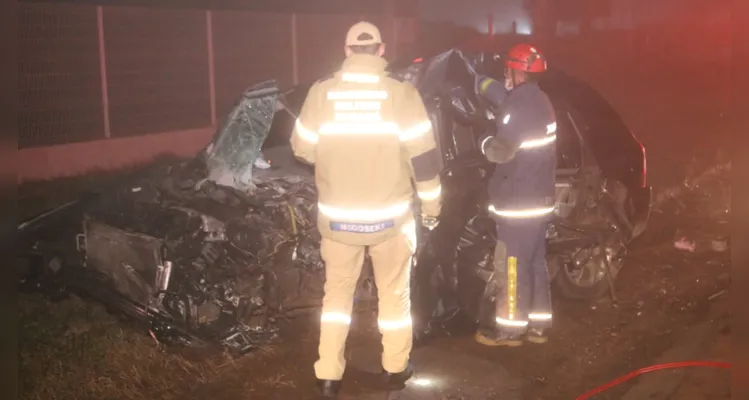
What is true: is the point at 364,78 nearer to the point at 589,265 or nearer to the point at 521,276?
Answer: the point at 521,276

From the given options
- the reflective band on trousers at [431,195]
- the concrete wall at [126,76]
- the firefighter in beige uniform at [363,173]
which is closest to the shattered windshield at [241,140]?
the firefighter in beige uniform at [363,173]

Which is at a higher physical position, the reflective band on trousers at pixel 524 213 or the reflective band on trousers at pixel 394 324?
the reflective band on trousers at pixel 524 213

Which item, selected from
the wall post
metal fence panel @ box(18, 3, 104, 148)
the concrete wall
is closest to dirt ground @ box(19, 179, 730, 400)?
the concrete wall

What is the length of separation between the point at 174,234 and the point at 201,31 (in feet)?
26.8

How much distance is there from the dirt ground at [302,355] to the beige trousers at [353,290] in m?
0.35

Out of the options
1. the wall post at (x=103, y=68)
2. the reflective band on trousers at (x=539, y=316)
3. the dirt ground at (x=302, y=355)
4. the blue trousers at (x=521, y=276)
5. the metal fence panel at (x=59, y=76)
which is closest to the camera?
the dirt ground at (x=302, y=355)

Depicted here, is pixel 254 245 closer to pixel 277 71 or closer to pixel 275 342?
pixel 275 342

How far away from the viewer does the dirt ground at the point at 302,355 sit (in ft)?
14.1

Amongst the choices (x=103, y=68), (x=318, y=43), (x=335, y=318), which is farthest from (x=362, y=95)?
(x=318, y=43)

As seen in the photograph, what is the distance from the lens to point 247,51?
13.1 m

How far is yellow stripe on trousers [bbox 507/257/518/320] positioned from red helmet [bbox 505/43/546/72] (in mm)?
1223

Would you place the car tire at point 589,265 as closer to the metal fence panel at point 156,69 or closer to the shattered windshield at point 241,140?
the shattered windshield at point 241,140

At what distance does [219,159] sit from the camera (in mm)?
4941

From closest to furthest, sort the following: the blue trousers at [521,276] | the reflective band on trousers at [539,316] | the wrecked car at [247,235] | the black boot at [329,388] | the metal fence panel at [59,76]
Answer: the black boot at [329,388], the wrecked car at [247,235], the blue trousers at [521,276], the reflective band on trousers at [539,316], the metal fence panel at [59,76]
